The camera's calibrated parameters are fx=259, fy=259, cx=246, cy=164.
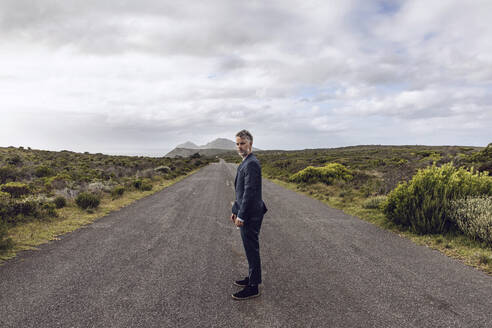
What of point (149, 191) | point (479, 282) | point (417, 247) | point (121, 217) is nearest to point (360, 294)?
point (479, 282)

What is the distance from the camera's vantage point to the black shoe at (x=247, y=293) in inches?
145

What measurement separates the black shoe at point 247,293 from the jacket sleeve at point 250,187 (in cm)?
106

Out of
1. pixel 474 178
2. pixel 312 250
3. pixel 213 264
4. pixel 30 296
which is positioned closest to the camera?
pixel 30 296

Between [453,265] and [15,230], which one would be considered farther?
[15,230]

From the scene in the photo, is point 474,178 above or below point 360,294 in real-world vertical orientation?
above

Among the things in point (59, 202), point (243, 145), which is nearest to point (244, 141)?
point (243, 145)

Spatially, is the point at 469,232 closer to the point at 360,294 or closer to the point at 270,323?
the point at 360,294

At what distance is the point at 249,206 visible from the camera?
373cm

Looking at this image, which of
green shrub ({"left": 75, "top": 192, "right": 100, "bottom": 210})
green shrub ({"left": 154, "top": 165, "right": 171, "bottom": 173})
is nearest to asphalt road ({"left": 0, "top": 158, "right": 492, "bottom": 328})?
green shrub ({"left": 75, "top": 192, "right": 100, "bottom": 210})

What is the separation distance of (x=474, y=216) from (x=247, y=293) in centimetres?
613

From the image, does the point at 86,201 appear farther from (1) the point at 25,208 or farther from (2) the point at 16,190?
(2) the point at 16,190

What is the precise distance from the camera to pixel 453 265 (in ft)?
16.3

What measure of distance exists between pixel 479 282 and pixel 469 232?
249cm

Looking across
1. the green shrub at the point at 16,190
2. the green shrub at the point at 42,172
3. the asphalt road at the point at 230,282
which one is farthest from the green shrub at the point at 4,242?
the green shrub at the point at 42,172
